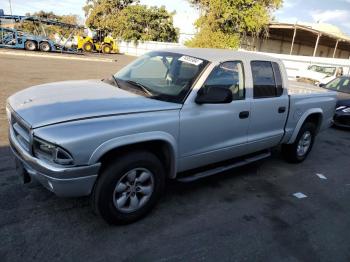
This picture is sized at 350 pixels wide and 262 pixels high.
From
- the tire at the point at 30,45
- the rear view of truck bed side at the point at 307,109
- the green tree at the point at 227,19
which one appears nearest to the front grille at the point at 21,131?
the rear view of truck bed side at the point at 307,109

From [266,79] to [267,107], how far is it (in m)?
0.42

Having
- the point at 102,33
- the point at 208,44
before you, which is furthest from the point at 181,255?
the point at 102,33

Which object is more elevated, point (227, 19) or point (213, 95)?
point (227, 19)

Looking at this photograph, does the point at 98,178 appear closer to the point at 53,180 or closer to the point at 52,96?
the point at 53,180

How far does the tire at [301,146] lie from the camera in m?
5.74

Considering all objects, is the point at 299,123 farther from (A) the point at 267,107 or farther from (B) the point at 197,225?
(B) the point at 197,225

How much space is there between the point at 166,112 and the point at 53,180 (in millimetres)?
1286

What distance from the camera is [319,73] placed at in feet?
59.2

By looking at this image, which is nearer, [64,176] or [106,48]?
[64,176]

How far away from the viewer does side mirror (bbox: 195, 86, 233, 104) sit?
367 centimetres

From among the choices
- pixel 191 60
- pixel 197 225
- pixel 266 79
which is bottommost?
pixel 197 225

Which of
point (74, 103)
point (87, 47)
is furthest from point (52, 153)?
point (87, 47)

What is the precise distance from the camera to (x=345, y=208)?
175 inches

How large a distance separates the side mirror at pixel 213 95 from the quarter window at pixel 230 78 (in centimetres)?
20
